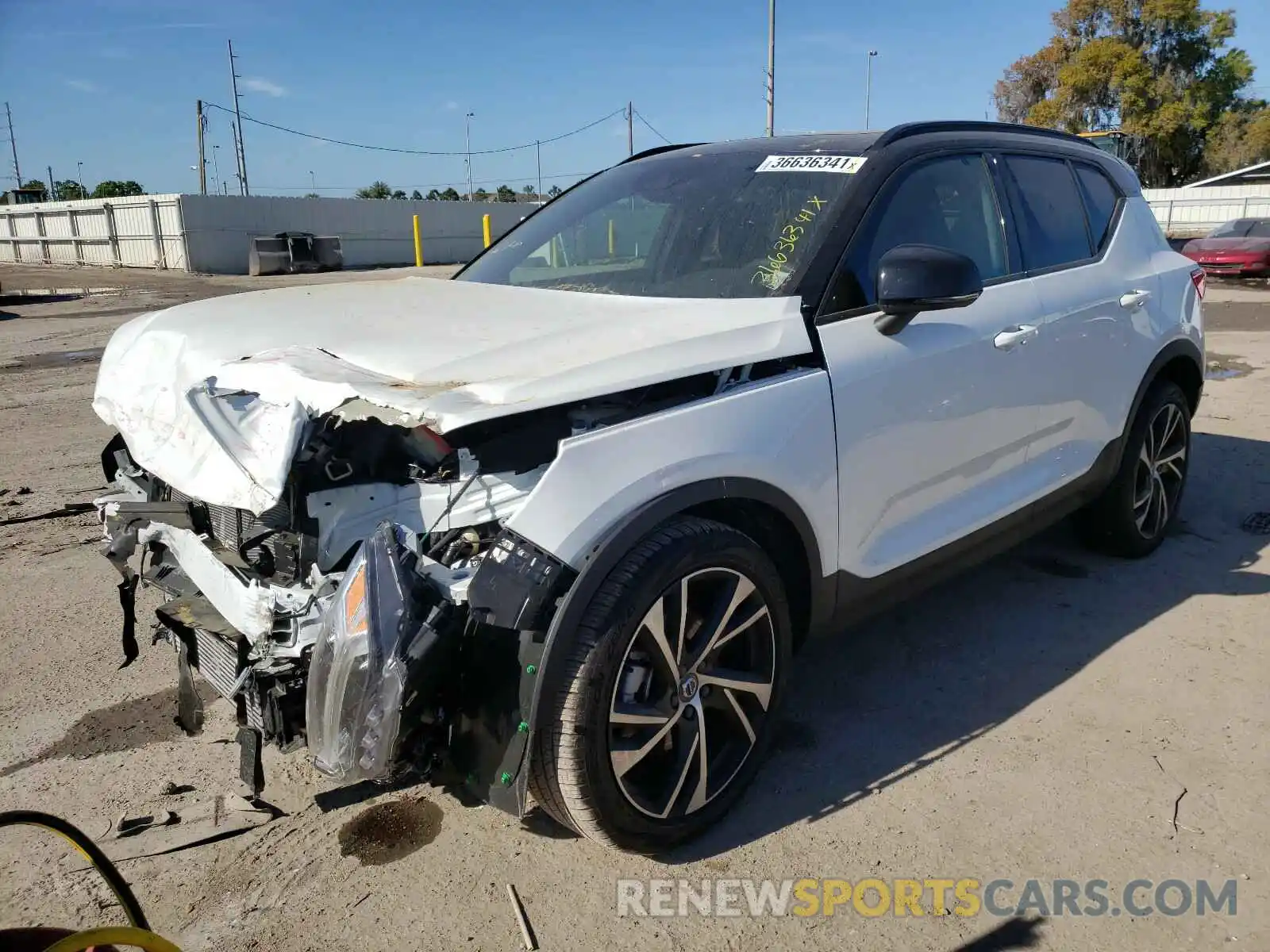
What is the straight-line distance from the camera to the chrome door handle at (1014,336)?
11.0 ft

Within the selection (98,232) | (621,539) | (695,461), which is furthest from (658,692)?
(98,232)

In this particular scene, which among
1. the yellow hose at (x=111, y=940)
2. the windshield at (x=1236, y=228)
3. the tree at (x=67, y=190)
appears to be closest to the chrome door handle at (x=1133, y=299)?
the yellow hose at (x=111, y=940)

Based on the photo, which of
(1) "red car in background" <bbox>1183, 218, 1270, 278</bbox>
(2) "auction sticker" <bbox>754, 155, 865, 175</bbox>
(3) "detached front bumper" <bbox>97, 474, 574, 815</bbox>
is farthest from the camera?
(1) "red car in background" <bbox>1183, 218, 1270, 278</bbox>

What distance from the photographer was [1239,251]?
1953 centimetres

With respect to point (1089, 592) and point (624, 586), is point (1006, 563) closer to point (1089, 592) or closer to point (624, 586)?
point (1089, 592)

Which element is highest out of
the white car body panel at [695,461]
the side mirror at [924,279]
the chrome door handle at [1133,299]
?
the side mirror at [924,279]

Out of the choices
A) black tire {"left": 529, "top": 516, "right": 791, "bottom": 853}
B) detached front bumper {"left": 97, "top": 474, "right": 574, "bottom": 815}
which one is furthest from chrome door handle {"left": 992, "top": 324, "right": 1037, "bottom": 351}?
detached front bumper {"left": 97, "top": 474, "right": 574, "bottom": 815}

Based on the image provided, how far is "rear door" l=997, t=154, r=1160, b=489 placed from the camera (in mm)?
3730

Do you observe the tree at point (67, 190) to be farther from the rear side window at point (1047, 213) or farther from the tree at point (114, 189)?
the rear side window at point (1047, 213)

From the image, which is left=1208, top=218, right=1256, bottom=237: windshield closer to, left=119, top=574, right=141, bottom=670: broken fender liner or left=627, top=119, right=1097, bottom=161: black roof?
left=627, top=119, right=1097, bottom=161: black roof

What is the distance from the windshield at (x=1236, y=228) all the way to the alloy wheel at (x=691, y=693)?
22.3 metres

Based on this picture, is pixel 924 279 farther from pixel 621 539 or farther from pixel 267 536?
pixel 267 536

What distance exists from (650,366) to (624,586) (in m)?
0.56

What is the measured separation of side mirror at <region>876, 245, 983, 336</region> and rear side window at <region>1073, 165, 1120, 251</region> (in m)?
1.70
